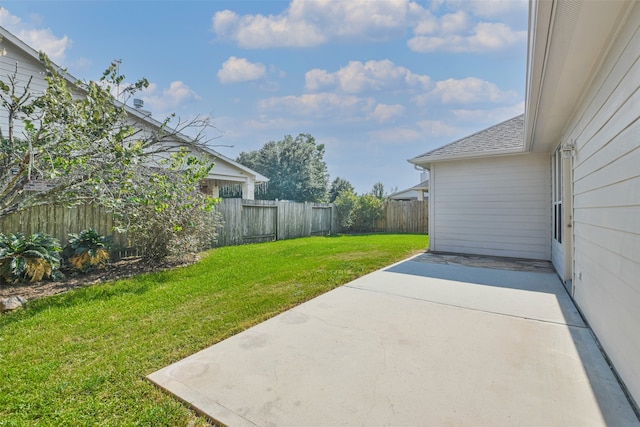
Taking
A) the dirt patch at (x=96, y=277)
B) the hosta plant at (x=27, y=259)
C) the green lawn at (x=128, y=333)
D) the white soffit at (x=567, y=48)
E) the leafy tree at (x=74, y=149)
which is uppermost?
the white soffit at (x=567, y=48)

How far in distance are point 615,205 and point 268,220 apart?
971 cm

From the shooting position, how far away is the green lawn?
199 cm

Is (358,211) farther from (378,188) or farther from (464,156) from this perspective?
(378,188)

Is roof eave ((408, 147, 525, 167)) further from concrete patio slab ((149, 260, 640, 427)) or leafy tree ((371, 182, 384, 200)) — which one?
leafy tree ((371, 182, 384, 200))

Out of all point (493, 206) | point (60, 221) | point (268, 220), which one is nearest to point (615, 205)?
point (493, 206)

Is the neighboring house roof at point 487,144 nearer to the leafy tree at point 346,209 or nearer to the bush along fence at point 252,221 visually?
the bush along fence at point 252,221

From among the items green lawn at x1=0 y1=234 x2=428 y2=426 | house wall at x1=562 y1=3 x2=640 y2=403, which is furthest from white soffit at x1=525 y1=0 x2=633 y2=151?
green lawn at x1=0 y1=234 x2=428 y2=426

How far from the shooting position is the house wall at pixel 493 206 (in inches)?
281

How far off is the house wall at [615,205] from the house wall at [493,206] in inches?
157

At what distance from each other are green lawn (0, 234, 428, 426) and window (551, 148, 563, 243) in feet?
11.8

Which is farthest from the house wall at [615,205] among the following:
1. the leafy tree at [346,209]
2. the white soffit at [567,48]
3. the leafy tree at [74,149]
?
the leafy tree at [346,209]

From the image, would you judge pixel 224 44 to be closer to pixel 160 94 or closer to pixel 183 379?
pixel 160 94

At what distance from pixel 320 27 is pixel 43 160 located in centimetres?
723

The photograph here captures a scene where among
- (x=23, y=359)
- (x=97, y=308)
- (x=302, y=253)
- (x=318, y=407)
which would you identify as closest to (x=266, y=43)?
(x=302, y=253)
